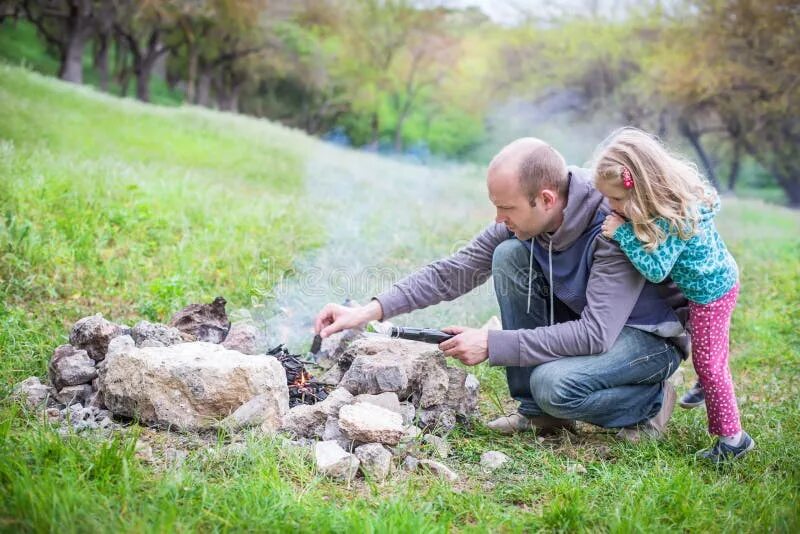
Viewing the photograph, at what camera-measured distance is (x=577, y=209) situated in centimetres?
282

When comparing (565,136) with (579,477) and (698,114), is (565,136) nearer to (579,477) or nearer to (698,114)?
(698,114)

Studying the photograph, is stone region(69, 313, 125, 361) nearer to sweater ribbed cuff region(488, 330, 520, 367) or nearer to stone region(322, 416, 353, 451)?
stone region(322, 416, 353, 451)

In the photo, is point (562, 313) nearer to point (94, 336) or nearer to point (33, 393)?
point (94, 336)

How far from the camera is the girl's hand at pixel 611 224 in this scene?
8.68 feet

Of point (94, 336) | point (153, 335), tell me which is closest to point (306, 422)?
point (153, 335)

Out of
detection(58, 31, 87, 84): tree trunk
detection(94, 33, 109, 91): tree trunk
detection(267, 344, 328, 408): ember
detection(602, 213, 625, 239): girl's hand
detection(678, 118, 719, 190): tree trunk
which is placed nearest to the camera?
detection(602, 213, 625, 239): girl's hand

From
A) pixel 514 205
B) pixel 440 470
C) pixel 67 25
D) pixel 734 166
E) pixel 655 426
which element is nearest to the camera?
pixel 440 470

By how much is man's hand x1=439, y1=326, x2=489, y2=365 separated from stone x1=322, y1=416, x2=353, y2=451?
0.53 meters

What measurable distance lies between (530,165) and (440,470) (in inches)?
48.7

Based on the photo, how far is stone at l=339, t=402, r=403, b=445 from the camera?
259cm

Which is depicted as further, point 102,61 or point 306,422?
point 102,61

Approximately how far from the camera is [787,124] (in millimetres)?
11570

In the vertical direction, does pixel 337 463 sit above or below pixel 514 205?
below

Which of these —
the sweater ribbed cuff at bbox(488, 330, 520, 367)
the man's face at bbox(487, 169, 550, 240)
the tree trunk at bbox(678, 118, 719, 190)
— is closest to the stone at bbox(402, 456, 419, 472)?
the sweater ribbed cuff at bbox(488, 330, 520, 367)
